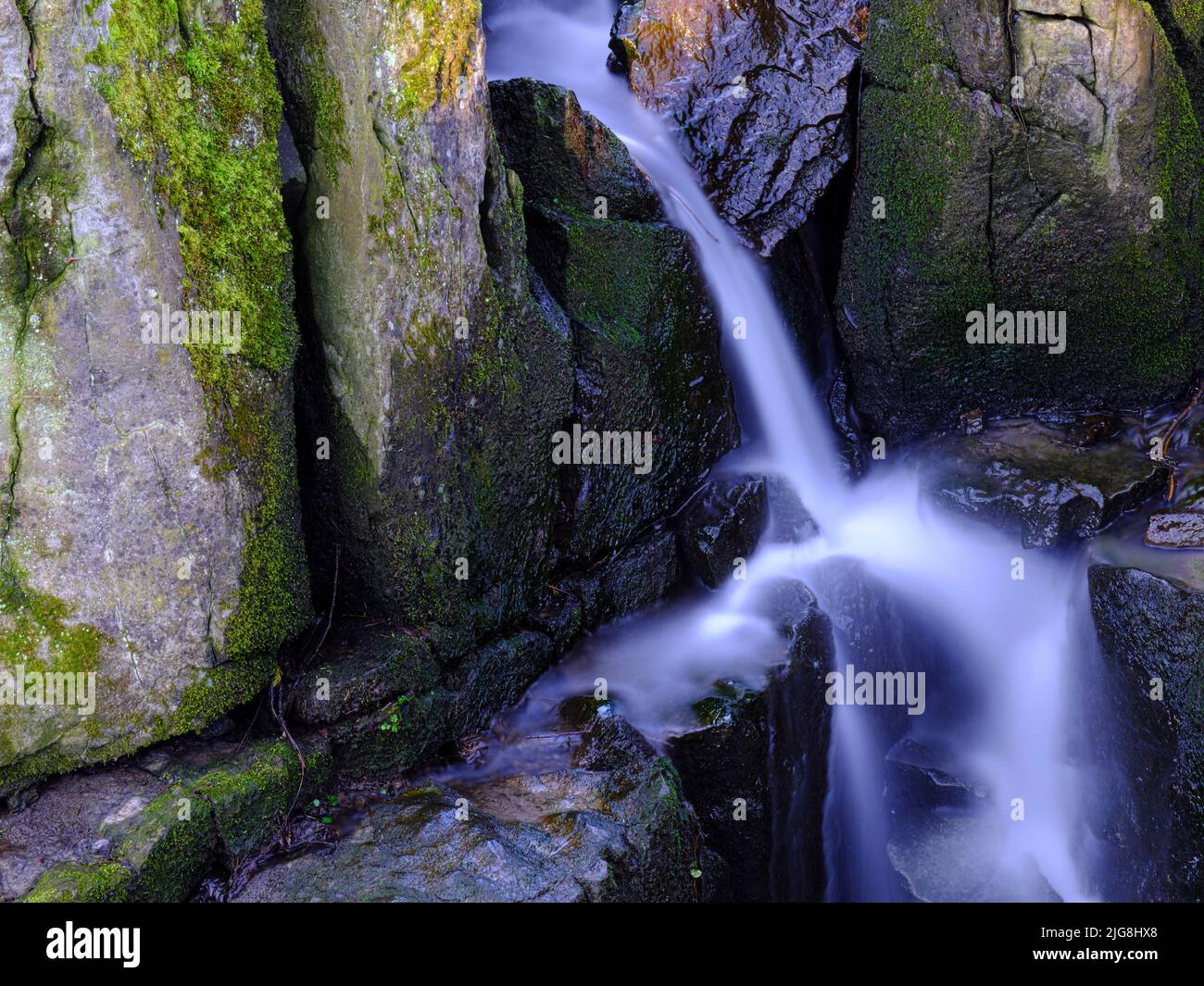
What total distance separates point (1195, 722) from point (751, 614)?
7.61ft

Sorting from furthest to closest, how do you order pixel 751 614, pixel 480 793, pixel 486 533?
pixel 751 614 < pixel 486 533 < pixel 480 793

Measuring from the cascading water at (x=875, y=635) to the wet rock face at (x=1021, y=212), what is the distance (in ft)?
2.40

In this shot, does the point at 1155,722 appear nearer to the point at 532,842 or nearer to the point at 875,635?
the point at 875,635

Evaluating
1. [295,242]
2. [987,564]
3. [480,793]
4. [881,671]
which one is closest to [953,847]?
[881,671]

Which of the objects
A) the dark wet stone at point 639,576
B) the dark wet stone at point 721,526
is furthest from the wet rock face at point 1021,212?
the dark wet stone at point 639,576

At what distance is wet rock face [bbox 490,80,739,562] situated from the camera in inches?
234

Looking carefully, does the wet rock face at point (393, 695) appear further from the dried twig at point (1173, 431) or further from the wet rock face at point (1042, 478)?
the dried twig at point (1173, 431)

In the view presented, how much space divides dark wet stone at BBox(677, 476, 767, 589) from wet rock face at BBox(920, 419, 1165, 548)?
1.27m

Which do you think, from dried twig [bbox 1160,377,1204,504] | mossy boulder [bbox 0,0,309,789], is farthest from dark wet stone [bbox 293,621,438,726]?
dried twig [bbox 1160,377,1204,504]

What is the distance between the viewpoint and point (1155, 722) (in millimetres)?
5336
